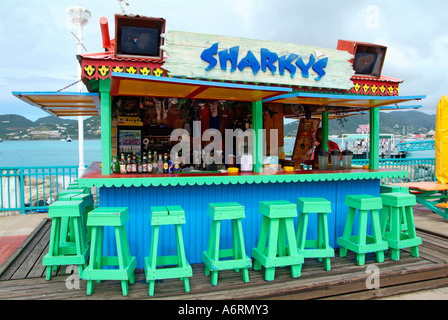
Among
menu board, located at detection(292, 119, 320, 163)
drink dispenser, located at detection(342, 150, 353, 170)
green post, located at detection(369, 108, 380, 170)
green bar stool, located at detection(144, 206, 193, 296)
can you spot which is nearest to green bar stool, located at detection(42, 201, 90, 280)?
green bar stool, located at detection(144, 206, 193, 296)

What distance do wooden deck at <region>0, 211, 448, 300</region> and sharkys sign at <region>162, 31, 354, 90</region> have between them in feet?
8.73

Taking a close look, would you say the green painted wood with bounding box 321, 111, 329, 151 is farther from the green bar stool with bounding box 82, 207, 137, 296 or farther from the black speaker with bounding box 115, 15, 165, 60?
the green bar stool with bounding box 82, 207, 137, 296

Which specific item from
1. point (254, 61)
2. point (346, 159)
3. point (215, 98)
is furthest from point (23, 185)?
point (346, 159)

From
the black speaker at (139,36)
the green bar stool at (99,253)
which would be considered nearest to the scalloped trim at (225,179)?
the green bar stool at (99,253)

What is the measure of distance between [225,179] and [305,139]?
4694 mm

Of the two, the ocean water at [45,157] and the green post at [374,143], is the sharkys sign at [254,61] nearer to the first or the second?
the green post at [374,143]

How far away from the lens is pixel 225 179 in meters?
3.89

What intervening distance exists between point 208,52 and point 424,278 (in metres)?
4.05

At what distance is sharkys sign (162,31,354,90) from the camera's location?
417 cm

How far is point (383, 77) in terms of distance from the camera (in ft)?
19.5

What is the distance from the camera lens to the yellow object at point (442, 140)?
6.69 m

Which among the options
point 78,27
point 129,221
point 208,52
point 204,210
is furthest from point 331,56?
point 78,27

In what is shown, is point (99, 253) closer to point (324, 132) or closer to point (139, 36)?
point (139, 36)
